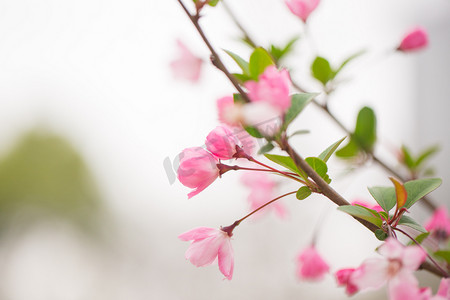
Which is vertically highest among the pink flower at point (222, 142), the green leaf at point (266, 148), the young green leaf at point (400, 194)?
the pink flower at point (222, 142)

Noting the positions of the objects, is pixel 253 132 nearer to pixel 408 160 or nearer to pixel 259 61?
pixel 259 61

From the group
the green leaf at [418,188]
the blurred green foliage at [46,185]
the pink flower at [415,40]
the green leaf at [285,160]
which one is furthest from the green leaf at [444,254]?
the blurred green foliage at [46,185]

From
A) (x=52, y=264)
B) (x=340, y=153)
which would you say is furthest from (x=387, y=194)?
(x=52, y=264)

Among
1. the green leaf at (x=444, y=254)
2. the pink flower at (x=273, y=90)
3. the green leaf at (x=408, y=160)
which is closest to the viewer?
the pink flower at (x=273, y=90)

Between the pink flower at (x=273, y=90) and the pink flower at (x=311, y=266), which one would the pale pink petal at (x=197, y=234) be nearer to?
the pink flower at (x=273, y=90)

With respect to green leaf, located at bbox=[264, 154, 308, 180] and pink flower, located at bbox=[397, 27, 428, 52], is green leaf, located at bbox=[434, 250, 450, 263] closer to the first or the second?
green leaf, located at bbox=[264, 154, 308, 180]

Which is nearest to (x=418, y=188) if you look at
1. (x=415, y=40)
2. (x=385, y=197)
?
(x=385, y=197)
